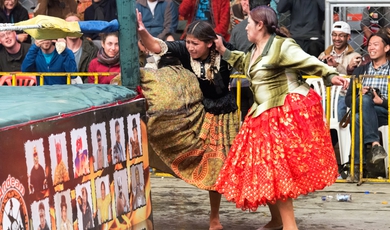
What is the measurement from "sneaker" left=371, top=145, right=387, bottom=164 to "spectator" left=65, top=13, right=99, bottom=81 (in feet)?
10.6

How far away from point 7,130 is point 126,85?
1560 mm

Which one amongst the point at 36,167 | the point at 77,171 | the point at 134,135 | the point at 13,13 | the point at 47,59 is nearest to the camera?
the point at 36,167

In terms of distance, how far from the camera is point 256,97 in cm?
543

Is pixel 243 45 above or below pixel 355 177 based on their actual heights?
above

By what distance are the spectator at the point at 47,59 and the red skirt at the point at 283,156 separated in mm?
3633

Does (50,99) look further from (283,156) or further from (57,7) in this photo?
(57,7)

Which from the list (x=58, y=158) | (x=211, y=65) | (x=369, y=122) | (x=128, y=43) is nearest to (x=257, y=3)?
(x=369, y=122)

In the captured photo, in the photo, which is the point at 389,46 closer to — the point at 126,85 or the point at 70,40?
the point at 70,40

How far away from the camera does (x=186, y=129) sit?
5.51m

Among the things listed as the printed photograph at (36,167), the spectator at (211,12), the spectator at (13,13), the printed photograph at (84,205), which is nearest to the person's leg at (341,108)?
the spectator at (211,12)

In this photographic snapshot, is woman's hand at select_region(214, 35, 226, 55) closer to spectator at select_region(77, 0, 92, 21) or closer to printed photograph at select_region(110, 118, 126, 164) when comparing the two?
printed photograph at select_region(110, 118, 126, 164)

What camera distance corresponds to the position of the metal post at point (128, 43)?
4.75m

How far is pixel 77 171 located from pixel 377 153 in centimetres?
431

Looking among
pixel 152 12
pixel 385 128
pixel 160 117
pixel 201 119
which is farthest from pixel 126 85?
pixel 152 12
